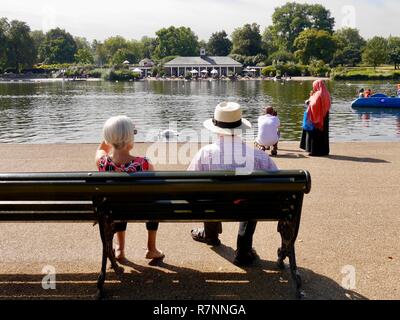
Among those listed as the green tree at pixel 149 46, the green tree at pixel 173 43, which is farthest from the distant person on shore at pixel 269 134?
the green tree at pixel 149 46

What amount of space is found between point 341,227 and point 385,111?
2983 centimetres

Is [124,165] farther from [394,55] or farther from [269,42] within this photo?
[269,42]

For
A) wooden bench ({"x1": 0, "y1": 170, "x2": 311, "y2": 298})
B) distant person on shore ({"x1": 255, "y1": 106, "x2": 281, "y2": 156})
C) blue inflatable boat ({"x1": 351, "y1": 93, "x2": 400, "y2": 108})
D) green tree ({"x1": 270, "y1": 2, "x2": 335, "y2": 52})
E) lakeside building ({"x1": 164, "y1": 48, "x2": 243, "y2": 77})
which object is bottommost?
blue inflatable boat ({"x1": 351, "y1": 93, "x2": 400, "y2": 108})

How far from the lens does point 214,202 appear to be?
3824 millimetres

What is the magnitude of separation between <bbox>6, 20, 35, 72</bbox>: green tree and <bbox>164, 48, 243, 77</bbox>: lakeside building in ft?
126

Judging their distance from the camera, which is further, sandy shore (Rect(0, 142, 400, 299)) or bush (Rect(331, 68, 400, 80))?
bush (Rect(331, 68, 400, 80))

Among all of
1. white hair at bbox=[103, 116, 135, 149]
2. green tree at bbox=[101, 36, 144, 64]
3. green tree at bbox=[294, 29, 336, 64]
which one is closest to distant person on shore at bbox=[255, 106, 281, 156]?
white hair at bbox=[103, 116, 135, 149]

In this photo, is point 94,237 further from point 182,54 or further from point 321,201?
point 182,54

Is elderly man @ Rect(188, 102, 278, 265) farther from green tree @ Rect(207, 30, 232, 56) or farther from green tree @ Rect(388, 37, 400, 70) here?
green tree @ Rect(207, 30, 232, 56)

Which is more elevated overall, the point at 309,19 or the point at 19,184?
the point at 309,19

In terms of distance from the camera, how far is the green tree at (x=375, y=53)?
388 ft

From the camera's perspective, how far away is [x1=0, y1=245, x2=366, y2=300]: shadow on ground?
3.87 metres

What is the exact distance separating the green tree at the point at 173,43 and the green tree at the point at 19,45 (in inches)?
1600
